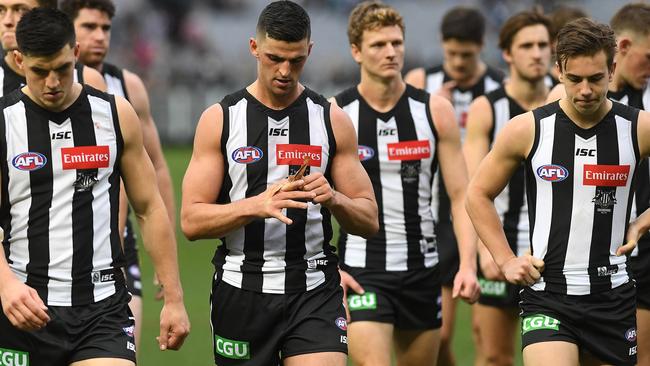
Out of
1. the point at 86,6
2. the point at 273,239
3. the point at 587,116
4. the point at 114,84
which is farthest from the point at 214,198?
the point at 86,6

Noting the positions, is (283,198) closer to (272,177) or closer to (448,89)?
(272,177)

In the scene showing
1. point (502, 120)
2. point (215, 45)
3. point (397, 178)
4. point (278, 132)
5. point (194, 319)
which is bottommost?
point (194, 319)

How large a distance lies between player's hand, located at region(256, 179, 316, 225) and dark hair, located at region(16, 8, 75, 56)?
119 centimetres

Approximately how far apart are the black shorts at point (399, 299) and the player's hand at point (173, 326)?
5.89 feet

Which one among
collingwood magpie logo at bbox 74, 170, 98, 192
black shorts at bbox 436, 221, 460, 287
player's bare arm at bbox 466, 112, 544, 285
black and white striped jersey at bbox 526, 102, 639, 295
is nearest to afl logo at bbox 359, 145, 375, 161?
player's bare arm at bbox 466, 112, 544, 285

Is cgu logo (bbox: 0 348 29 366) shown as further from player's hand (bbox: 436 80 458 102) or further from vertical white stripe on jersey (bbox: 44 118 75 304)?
player's hand (bbox: 436 80 458 102)

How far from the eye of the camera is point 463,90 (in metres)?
10.2

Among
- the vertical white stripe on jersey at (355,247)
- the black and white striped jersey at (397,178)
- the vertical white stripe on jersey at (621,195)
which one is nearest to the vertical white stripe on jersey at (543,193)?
the vertical white stripe on jersey at (621,195)

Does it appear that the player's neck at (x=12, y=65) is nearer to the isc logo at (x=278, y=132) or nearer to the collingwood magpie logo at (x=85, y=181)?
the collingwood magpie logo at (x=85, y=181)

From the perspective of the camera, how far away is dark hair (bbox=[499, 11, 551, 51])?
9.20 m

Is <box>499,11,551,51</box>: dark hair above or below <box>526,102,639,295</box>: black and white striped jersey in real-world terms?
above

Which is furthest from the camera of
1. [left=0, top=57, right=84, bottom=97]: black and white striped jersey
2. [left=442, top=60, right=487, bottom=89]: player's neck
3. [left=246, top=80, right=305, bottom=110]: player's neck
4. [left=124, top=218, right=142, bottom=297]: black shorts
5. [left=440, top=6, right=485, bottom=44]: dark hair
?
[left=442, top=60, right=487, bottom=89]: player's neck

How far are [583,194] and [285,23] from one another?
5.71ft

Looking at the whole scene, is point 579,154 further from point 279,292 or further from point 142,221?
point 142,221
